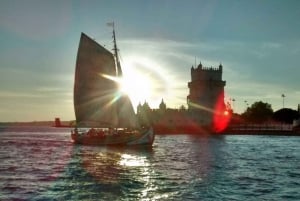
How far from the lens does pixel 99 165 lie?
5078cm

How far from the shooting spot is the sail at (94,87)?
81188mm

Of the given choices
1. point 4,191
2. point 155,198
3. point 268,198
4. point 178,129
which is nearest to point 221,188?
point 268,198

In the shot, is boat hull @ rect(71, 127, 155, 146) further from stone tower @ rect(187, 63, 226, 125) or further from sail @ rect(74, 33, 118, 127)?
stone tower @ rect(187, 63, 226, 125)

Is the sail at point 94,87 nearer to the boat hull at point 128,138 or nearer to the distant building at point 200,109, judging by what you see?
the boat hull at point 128,138

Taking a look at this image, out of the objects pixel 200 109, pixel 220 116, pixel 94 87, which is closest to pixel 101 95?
pixel 94 87

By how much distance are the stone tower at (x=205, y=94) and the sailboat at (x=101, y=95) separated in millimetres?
89304

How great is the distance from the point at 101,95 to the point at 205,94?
93.6 meters

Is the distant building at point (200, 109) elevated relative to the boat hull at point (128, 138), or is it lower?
elevated

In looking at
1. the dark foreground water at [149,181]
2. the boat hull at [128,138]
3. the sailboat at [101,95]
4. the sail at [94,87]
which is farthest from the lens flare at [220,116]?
the dark foreground water at [149,181]

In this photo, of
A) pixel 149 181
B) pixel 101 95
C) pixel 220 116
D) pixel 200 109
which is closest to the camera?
pixel 149 181

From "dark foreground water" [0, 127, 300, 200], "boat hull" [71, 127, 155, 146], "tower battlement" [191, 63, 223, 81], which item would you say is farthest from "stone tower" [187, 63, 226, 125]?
"dark foreground water" [0, 127, 300, 200]

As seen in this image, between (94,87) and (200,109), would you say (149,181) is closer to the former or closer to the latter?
(94,87)

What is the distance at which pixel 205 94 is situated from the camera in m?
172

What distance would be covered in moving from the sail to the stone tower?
91428 millimetres
